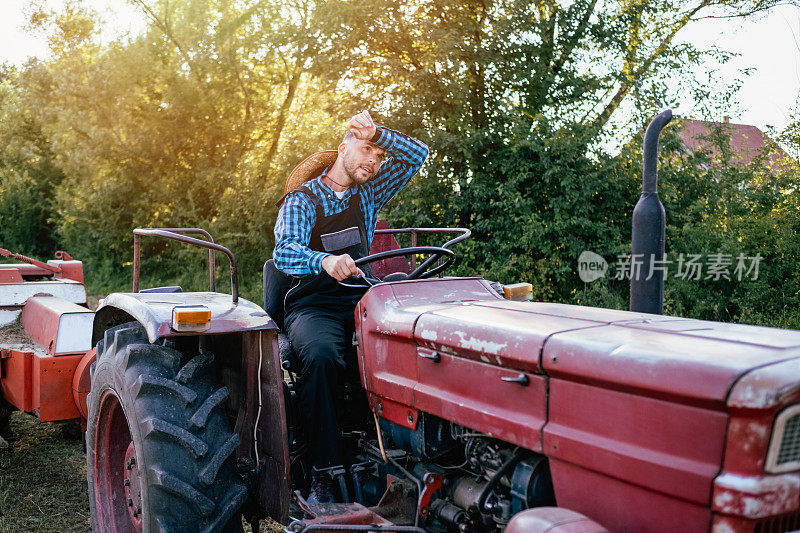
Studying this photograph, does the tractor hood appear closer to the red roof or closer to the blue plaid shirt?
the blue plaid shirt

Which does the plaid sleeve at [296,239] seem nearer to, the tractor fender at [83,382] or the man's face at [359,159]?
the man's face at [359,159]

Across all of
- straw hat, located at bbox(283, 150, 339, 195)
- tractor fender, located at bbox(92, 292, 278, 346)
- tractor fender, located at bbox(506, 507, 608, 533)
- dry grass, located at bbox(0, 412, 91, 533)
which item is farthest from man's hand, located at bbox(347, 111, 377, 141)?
dry grass, located at bbox(0, 412, 91, 533)

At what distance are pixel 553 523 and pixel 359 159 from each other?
191 centimetres

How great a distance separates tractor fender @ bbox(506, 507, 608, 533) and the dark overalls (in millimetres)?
1065

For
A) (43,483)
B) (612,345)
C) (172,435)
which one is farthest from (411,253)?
(43,483)

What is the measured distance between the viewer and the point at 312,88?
44.7 ft

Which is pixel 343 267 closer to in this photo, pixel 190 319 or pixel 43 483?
pixel 190 319

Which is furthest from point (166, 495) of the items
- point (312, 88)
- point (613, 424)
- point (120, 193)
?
point (120, 193)

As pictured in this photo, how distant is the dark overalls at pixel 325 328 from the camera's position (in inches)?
97.8

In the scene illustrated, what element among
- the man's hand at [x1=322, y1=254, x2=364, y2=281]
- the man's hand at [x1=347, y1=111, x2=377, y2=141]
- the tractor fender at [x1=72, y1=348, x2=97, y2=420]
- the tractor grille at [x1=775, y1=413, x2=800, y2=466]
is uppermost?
the man's hand at [x1=347, y1=111, x2=377, y2=141]

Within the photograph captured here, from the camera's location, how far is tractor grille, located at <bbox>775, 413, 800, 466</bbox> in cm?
131

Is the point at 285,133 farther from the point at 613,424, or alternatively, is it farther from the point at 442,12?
the point at 613,424

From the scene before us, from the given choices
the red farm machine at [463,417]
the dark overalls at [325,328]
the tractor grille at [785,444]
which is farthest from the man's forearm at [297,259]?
the tractor grille at [785,444]

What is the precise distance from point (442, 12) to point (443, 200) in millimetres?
2613
